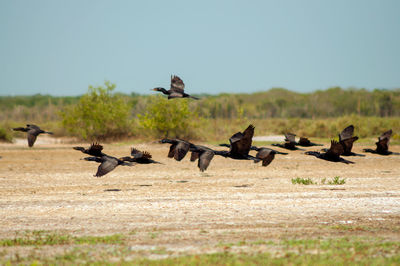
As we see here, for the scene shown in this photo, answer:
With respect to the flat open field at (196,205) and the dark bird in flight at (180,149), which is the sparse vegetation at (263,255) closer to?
the flat open field at (196,205)

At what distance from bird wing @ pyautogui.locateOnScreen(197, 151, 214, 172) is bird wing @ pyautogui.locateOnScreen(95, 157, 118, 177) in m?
2.31

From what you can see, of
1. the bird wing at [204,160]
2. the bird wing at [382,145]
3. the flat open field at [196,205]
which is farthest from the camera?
the bird wing at [382,145]

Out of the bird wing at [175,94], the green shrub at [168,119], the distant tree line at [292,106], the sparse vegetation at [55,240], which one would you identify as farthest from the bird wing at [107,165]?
the distant tree line at [292,106]

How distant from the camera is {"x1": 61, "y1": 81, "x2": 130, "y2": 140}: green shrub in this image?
3831 centimetres

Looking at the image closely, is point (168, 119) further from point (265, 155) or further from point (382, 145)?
point (382, 145)

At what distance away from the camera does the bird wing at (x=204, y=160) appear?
13.2 m

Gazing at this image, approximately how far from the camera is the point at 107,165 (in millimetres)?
13633

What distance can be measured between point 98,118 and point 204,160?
26132 millimetres

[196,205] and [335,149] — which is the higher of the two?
[335,149]

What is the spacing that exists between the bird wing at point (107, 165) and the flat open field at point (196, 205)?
773 millimetres

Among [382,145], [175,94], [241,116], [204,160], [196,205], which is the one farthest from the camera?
[241,116]

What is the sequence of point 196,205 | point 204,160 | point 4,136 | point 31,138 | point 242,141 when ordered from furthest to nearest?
point 4,136 → point 31,138 → point 242,141 → point 204,160 → point 196,205

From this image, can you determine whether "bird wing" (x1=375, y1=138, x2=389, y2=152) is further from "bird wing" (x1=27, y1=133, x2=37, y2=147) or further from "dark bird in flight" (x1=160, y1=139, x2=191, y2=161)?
"bird wing" (x1=27, y1=133, x2=37, y2=147)

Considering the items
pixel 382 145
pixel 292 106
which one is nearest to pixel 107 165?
pixel 382 145
